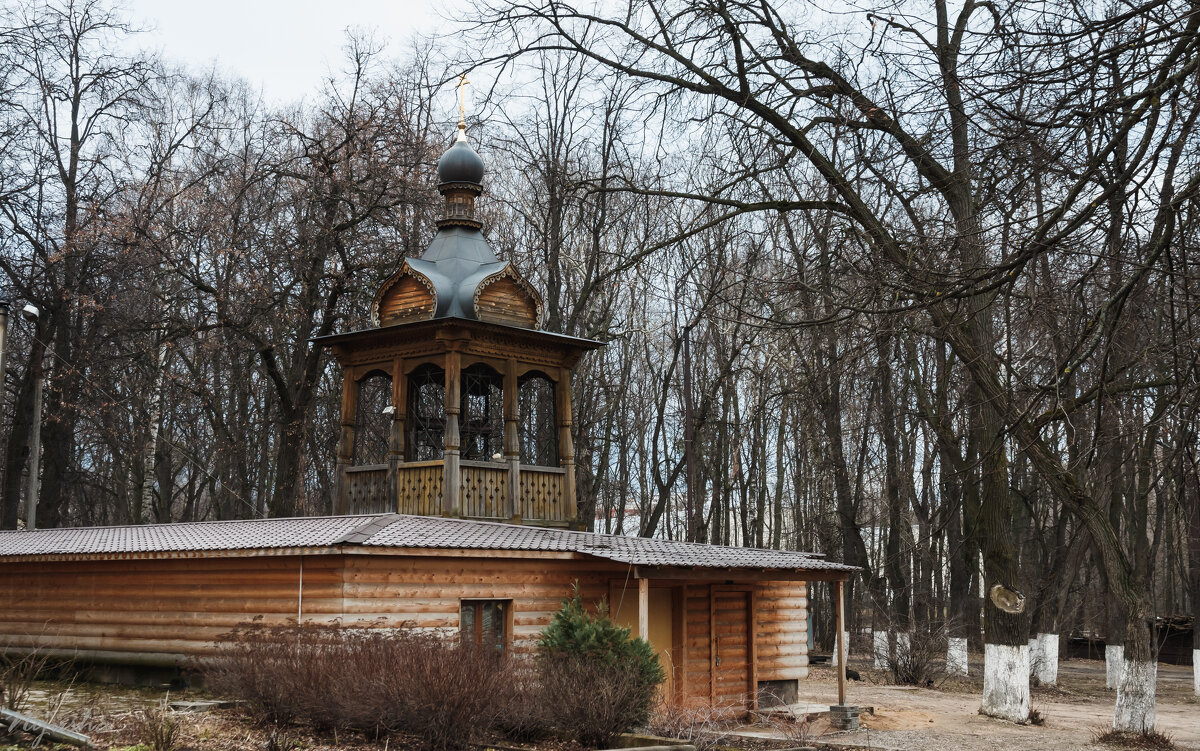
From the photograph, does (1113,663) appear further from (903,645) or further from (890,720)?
(890,720)

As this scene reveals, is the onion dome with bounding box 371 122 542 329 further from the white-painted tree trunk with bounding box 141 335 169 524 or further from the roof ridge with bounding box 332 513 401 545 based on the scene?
the white-painted tree trunk with bounding box 141 335 169 524

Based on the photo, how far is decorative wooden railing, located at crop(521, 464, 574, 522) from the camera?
1972 centimetres

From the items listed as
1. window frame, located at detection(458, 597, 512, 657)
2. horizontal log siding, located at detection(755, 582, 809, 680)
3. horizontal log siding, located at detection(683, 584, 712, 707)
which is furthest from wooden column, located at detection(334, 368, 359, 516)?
horizontal log siding, located at detection(755, 582, 809, 680)

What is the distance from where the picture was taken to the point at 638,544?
1983 centimetres

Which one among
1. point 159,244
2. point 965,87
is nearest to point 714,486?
point 159,244

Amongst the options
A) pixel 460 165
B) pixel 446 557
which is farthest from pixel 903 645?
pixel 460 165

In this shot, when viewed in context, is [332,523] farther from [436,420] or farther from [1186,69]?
[1186,69]

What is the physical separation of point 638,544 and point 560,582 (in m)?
2.66

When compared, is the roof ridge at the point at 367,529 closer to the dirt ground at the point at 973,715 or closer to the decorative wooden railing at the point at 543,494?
the decorative wooden railing at the point at 543,494

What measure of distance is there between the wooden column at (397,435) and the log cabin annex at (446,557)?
0.03 metres

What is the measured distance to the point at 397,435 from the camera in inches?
758

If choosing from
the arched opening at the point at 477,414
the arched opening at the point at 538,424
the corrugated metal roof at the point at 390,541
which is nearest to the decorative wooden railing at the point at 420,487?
the corrugated metal roof at the point at 390,541

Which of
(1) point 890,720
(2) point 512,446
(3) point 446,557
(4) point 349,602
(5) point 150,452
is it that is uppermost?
(5) point 150,452

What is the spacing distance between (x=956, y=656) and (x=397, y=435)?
16.3 meters
